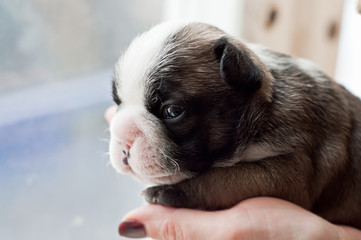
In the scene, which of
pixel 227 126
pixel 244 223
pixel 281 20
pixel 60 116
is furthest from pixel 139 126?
pixel 281 20

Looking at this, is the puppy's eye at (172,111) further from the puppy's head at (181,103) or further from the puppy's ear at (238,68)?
Result: the puppy's ear at (238,68)

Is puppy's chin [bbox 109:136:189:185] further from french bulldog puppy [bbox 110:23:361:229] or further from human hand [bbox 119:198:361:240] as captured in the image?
human hand [bbox 119:198:361:240]

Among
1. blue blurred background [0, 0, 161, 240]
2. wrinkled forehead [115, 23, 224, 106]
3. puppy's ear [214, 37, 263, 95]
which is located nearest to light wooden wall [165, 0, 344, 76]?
blue blurred background [0, 0, 161, 240]

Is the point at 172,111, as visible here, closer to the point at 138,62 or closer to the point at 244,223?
the point at 138,62

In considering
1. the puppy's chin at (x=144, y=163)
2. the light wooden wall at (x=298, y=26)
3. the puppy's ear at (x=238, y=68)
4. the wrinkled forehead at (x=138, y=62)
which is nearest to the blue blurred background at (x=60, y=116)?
the puppy's chin at (x=144, y=163)

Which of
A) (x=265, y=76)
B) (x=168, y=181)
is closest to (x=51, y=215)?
(x=168, y=181)
